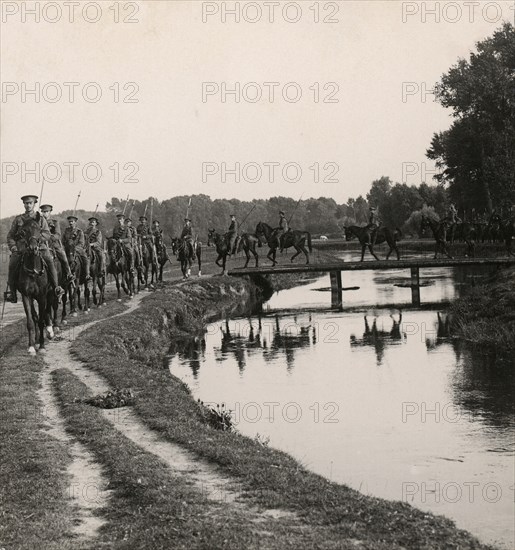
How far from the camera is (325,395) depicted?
67.2 ft

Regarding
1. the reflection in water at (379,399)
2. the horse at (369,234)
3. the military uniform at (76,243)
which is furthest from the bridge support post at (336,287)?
the military uniform at (76,243)

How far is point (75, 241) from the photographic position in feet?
88.4

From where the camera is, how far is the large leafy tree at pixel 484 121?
194ft

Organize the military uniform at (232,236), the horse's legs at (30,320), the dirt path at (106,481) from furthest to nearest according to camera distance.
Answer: the military uniform at (232,236) → the horse's legs at (30,320) → the dirt path at (106,481)

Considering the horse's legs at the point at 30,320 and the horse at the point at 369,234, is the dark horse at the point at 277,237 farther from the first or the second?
the horse's legs at the point at 30,320

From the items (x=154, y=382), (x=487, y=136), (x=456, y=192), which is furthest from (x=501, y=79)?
(x=154, y=382)

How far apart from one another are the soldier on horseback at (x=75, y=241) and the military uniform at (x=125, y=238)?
17.5 feet

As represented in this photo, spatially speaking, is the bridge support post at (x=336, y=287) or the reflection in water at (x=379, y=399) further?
the bridge support post at (x=336, y=287)

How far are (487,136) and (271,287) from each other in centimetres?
2096

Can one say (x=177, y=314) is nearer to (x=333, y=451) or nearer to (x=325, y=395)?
(x=325, y=395)

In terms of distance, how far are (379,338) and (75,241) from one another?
37.5ft

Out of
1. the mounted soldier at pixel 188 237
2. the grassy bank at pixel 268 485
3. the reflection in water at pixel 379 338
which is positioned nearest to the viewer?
the grassy bank at pixel 268 485

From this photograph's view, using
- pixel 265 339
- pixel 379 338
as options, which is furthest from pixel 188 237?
pixel 379 338

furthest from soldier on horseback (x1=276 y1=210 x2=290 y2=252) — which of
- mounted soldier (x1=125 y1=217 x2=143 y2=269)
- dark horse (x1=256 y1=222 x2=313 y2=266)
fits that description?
mounted soldier (x1=125 y1=217 x2=143 y2=269)
